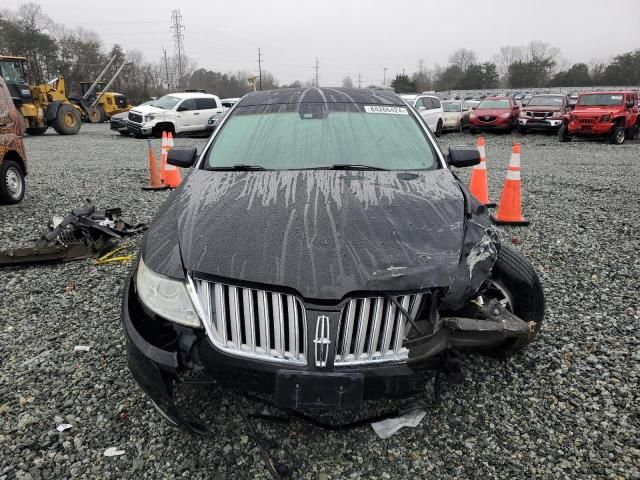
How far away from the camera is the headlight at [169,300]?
1919mm

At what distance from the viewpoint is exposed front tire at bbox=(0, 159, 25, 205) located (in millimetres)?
6422

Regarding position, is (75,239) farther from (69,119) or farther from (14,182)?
(69,119)

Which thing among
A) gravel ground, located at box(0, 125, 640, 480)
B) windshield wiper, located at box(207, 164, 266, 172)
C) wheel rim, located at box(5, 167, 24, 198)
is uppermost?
windshield wiper, located at box(207, 164, 266, 172)

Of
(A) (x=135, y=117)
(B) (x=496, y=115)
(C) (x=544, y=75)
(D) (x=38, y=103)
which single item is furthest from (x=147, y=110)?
(C) (x=544, y=75)

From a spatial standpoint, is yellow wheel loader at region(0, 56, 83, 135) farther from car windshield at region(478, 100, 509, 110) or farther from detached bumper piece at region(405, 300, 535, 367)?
detached bumper piece at region(405, 300, 535, 367)

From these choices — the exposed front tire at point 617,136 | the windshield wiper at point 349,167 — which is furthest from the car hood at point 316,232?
the exposed front tire at point 617,136

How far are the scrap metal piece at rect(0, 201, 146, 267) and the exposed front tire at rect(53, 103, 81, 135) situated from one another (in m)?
17.8

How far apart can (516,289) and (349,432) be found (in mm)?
1260

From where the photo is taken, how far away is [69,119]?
2067 centimetres

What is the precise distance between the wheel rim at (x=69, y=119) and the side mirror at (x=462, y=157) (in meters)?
21.3

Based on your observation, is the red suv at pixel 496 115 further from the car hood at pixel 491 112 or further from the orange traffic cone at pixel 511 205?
the orange traffic cone at pixel 511 205

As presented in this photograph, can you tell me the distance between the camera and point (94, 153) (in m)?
13.7

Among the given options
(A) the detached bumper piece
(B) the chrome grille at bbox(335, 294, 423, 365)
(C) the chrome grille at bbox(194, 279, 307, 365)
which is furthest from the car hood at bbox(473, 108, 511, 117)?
(C) the chrome grille at bbox(194, 279, 307, 365)

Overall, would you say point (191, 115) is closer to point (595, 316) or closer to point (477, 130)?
point (477, 130)
